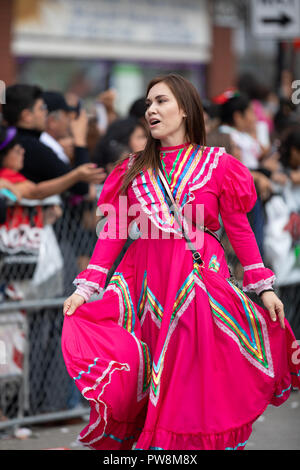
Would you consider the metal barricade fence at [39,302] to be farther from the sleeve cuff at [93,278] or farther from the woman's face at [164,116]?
the woman's face at [164,116]

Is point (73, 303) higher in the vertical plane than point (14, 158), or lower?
lower

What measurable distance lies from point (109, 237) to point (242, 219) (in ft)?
2.23

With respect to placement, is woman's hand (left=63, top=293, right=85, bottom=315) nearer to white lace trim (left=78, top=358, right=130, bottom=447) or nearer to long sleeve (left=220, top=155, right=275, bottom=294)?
white lace trim (left=78, top=358, right=130, bottom=447)

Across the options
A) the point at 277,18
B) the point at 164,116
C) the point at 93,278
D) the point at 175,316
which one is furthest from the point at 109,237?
the point at 277,18

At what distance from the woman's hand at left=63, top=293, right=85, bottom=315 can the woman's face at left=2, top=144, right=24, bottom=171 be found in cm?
180

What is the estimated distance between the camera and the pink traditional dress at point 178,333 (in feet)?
13.8

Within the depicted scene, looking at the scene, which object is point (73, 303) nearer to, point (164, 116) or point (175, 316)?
point (175, 316)

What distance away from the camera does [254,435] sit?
19.8 feet

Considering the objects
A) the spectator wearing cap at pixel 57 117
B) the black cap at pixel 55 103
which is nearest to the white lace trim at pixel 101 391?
the spectator wearing cap at pixel 57 117

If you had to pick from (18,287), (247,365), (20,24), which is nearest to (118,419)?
(247,365)

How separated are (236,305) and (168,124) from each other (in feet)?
3.16

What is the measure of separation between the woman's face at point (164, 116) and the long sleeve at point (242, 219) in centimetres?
31

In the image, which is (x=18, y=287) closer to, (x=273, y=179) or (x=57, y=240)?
(x=57, y=240)

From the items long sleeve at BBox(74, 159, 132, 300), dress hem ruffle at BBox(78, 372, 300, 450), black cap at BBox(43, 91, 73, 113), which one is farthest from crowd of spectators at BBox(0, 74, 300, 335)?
dress hem ruffle at BBox(78, 372, 300, 450)
